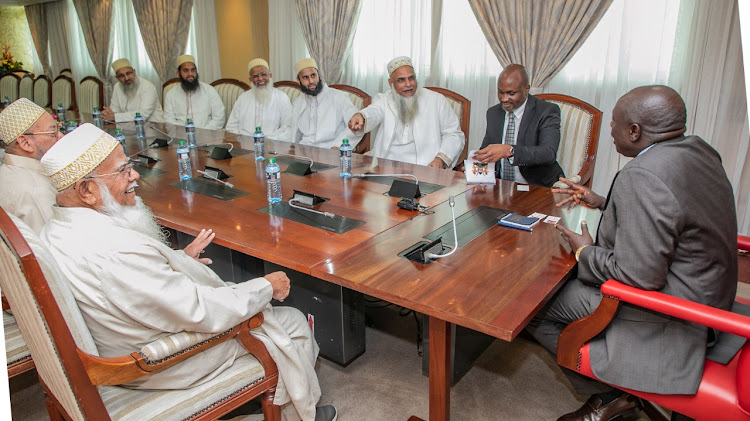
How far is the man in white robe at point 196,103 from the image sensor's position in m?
4.88

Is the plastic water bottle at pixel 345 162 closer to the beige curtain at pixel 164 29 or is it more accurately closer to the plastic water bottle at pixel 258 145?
the plastic water bottle at pixel 258 145

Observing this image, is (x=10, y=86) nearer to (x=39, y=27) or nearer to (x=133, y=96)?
(x=39, y=27)

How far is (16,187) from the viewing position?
1830 millimetres

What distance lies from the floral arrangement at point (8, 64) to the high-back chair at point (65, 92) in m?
3.56

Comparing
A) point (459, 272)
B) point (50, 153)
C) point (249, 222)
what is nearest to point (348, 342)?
point (249, 222)

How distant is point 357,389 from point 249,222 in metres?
0.79

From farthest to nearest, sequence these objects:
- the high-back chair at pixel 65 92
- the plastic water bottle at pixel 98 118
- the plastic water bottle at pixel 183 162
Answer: the high-back chair at pixel 65 92, the plastic water bottle at pixel 98 118, the plastic water bottle at pixel 183 162

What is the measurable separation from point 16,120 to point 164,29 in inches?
205

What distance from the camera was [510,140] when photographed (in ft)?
9.47

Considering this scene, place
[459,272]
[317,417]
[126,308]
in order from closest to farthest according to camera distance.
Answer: [126,308]
[459,272]
[317,417]

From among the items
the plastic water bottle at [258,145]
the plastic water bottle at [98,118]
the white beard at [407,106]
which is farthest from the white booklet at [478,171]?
the plastic water bottle at [98,118]

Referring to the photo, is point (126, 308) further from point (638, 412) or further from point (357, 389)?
point (638, 412)

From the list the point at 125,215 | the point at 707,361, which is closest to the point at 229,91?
the point at 125,215

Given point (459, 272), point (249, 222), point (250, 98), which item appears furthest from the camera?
point (250, 98)
